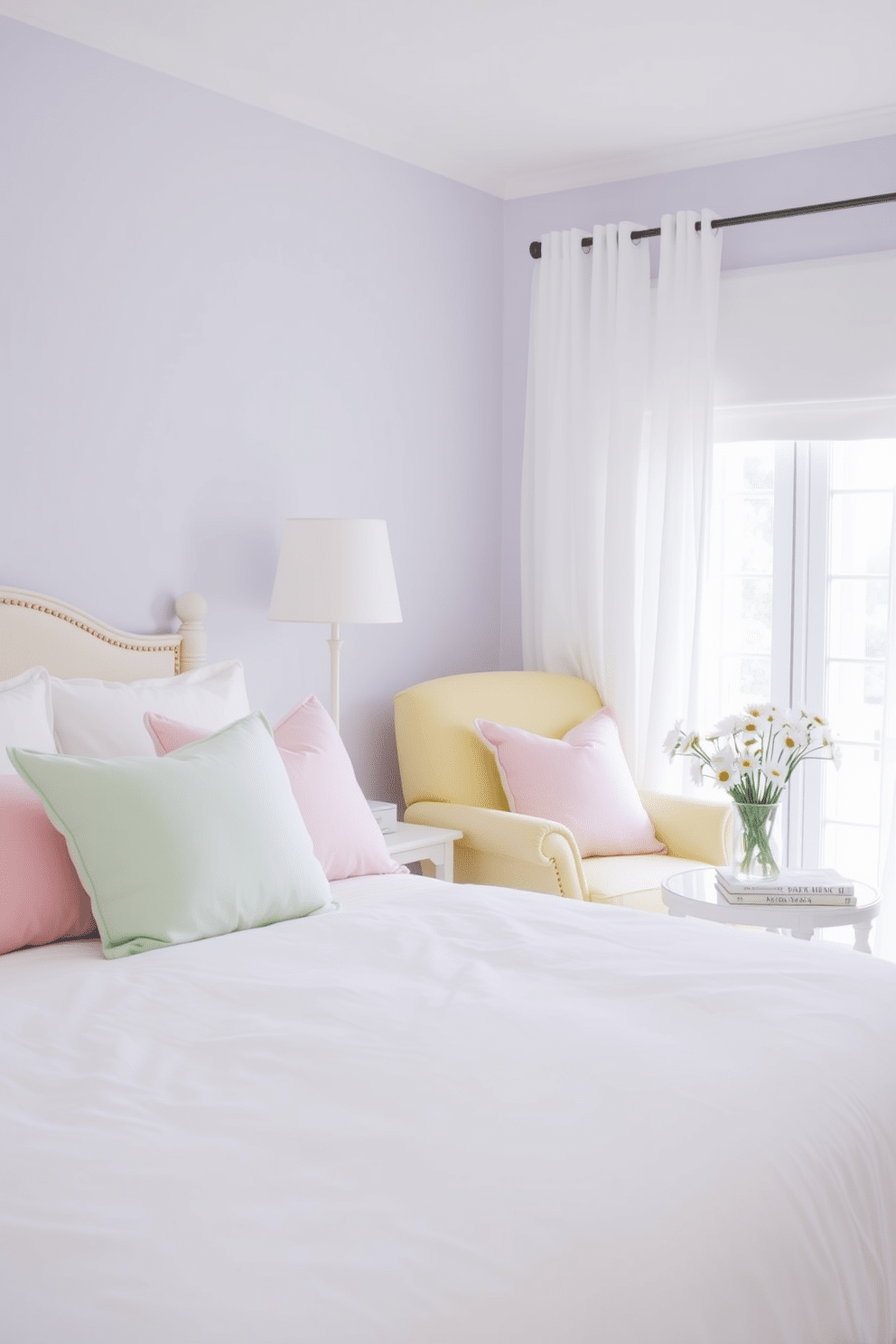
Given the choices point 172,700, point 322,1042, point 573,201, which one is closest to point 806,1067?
point 322,1042

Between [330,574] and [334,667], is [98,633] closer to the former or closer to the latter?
[330,574]

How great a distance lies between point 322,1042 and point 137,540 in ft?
6.23

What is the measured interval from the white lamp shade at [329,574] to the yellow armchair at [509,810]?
22.7 inches

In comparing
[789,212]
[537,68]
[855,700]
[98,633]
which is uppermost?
[537,68]

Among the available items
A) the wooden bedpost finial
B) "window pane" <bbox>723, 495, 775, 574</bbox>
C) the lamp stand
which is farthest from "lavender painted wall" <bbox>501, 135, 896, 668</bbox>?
the wooden bedpost finial

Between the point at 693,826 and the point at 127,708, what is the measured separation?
1821 mm

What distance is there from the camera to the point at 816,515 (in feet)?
13.4

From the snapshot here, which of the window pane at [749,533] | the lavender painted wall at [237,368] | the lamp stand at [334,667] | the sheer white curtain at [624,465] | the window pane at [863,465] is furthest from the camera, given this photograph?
the window pane at [749,533]

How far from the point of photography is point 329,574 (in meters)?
3.42

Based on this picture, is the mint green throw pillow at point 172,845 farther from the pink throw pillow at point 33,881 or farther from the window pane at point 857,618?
the window pane at point 857,618

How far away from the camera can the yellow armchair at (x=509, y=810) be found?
3432mm

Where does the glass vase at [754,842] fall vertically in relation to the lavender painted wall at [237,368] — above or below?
below

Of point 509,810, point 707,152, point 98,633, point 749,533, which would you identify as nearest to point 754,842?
point 509,810

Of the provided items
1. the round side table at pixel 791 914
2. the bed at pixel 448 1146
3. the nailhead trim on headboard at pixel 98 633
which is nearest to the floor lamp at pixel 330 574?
the nailhead trim on headboard at pixel 98 633
